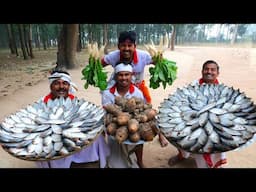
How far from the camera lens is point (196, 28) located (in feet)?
104

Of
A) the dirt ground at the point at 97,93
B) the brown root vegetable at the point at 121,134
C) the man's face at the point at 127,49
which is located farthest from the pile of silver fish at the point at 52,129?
the dirt ground at the point at 97,93

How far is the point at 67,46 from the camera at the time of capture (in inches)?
378

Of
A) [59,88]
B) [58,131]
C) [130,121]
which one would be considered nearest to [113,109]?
[130,121]

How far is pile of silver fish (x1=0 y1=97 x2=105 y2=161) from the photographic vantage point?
1995 millimetres

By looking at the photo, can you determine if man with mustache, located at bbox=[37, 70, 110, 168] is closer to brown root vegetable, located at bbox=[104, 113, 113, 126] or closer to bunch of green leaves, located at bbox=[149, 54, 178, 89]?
brown root vegetable, located at bbox=[104, 113, 113, 126]

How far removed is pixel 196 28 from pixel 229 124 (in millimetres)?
31672

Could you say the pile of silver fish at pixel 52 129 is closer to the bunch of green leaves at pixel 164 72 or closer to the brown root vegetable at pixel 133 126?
the brown root vegetable at pixel 133 126

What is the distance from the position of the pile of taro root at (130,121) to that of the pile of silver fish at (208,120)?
0.31ft

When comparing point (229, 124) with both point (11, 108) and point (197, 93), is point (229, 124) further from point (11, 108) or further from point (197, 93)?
point (11, 108)

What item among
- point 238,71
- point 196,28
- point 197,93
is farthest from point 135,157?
point 196,28

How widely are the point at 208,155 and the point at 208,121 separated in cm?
48

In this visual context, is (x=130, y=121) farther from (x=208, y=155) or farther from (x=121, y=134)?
(x=208, y=155)

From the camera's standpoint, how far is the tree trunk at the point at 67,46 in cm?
920

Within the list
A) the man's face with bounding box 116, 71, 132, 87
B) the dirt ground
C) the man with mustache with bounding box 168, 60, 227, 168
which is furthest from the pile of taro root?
the dirt ground
